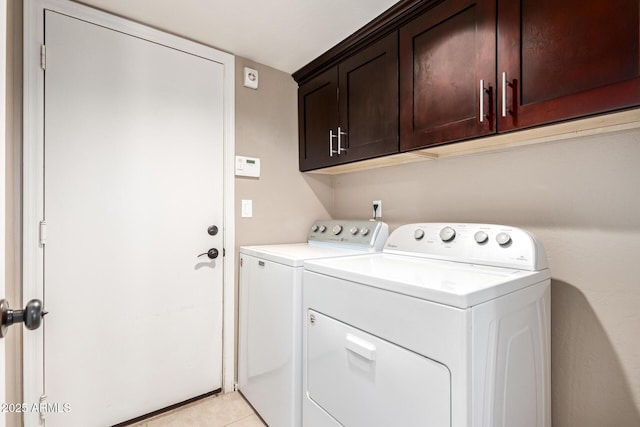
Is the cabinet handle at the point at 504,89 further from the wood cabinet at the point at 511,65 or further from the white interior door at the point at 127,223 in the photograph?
the white interior door at the point at 127,223

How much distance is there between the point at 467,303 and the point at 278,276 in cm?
97

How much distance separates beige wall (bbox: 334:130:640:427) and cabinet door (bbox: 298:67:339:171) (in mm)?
973

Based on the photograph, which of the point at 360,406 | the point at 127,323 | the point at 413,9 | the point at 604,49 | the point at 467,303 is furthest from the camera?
the point at 127,323

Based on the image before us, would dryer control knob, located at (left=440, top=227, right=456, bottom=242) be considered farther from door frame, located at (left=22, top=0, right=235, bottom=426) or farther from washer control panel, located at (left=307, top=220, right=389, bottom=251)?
door frame, located at (left=22, top=0, right=235, bottom=426)

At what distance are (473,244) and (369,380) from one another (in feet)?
2.41

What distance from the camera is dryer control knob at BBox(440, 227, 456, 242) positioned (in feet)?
4.61

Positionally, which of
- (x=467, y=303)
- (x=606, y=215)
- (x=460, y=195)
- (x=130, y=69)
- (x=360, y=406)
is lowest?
(x=360, y=406)

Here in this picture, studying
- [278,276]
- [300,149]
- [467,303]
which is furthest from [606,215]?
[300,149]

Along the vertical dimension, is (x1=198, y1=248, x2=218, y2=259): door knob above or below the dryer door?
above

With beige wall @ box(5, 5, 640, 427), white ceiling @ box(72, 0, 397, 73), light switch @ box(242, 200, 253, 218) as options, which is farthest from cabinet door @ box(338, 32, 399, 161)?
light switch @ box(242, 200, 253, 218)

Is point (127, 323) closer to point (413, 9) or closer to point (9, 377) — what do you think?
point (9, 377)

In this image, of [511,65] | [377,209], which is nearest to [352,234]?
[377,209]

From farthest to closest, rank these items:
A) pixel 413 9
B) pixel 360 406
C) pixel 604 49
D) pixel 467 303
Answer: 1. pixel 413 9
2. pixel 360 406
3. pixel 604 49
4. pixel 467 303

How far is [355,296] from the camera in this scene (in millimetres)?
1100
